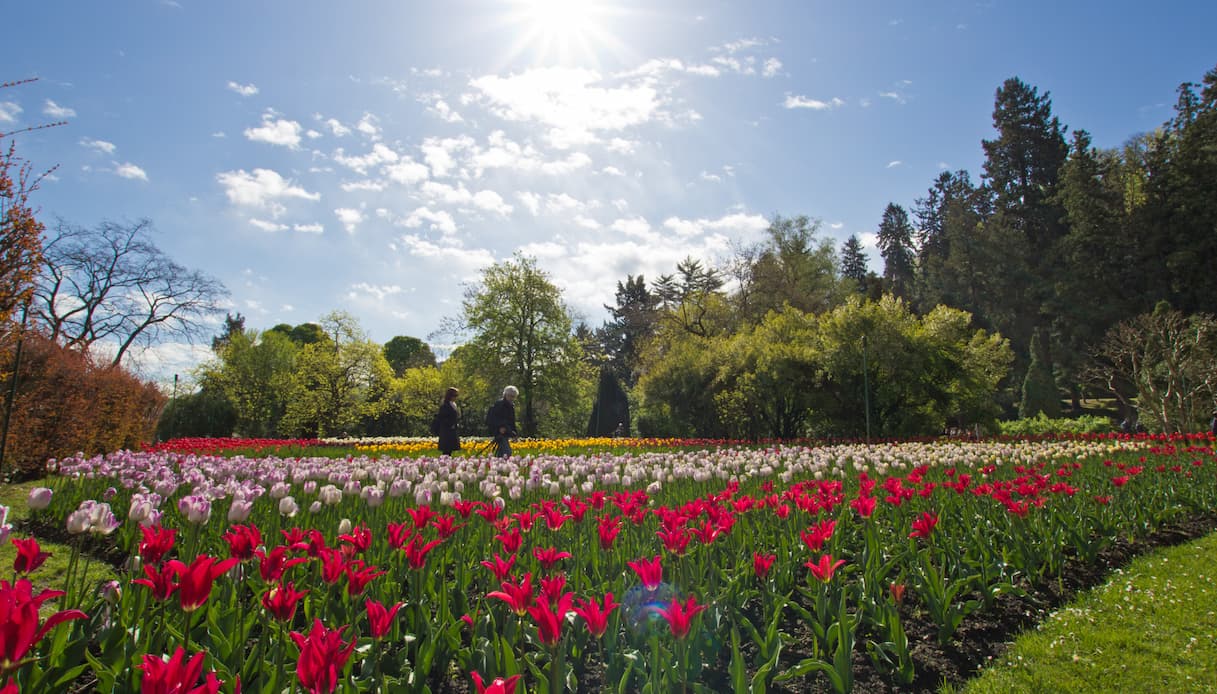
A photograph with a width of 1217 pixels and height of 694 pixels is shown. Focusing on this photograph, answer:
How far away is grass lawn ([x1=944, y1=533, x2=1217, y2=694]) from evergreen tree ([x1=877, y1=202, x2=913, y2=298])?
195 ft

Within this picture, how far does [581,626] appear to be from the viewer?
2.77m

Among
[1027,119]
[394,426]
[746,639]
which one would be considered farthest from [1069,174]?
[746,639]

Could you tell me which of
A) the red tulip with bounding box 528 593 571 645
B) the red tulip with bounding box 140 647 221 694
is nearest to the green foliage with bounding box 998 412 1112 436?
the red tulip with bounding box 528 593 571 645

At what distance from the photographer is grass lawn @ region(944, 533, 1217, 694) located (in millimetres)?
3023

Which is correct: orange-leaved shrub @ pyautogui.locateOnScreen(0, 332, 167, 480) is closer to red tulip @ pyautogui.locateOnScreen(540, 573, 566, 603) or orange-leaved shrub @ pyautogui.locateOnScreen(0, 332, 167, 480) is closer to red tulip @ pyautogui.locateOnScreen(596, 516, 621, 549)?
red tulip @ pyautogui.locateOnScreen(596, 516, 621, 549)

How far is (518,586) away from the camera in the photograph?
2.20 m

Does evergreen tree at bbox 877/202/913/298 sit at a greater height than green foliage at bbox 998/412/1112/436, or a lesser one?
greater

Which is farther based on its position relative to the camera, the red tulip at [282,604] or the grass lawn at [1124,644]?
the grass lawn at [1124,644]

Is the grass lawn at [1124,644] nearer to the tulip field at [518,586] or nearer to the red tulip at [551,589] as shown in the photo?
the tulip field at [518,586]

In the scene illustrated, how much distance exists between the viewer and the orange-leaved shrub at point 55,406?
8812 mm

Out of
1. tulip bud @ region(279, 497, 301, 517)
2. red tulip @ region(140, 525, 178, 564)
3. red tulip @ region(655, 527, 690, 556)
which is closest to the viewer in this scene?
red tulip @ region(140, 525, 178, 564)

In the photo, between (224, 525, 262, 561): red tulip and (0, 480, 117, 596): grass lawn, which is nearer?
(224, 525, 262, 561): red tulip

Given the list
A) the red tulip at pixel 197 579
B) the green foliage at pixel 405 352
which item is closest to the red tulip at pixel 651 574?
the red tulip at pixel 197 579

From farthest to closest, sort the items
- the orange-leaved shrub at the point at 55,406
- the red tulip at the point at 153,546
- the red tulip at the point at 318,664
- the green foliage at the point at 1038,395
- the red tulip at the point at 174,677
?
the green foliage at the point at 1038,395, the orange-leaved shrub at the point at 55,406, the red tulip at the point at 153,546, the red tulip at the point at 318,664, the red tulip at the point at 174,677
